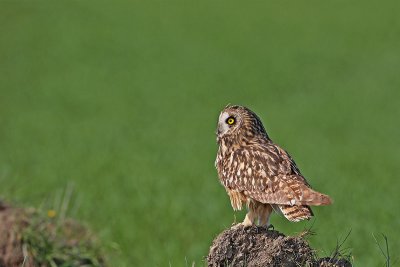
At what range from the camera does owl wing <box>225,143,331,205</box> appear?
5395 mm

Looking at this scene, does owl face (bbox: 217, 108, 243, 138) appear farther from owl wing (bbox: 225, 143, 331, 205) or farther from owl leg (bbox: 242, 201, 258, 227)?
owl leg (bbox: 242, 201, 258, 227)

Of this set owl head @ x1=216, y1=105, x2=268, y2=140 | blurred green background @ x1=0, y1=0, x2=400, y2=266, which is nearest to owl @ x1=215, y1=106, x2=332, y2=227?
owl head @ x1=216, y1=105, x2=268, y2=140

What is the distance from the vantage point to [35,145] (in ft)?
72.4

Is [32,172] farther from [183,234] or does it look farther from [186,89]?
[186,89]

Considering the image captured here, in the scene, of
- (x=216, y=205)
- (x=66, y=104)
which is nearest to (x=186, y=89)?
(x=66, y=104)

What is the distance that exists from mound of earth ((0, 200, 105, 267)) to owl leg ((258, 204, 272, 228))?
3.06 metres

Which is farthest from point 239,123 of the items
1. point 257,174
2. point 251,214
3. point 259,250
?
point 259,250

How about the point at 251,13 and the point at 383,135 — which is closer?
the point at 383,135

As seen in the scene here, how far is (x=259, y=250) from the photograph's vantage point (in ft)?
18.9

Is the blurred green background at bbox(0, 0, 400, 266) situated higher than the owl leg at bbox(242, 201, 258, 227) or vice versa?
the blurred green background at bbox(0, 0, 400, 266)

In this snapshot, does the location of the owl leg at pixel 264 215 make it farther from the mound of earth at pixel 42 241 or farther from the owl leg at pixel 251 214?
the mound of earth at pixel 42 241

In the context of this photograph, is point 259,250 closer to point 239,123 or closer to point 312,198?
point 312,198

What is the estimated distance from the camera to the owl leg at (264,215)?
5.89m

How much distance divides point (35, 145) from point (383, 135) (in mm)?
8875
